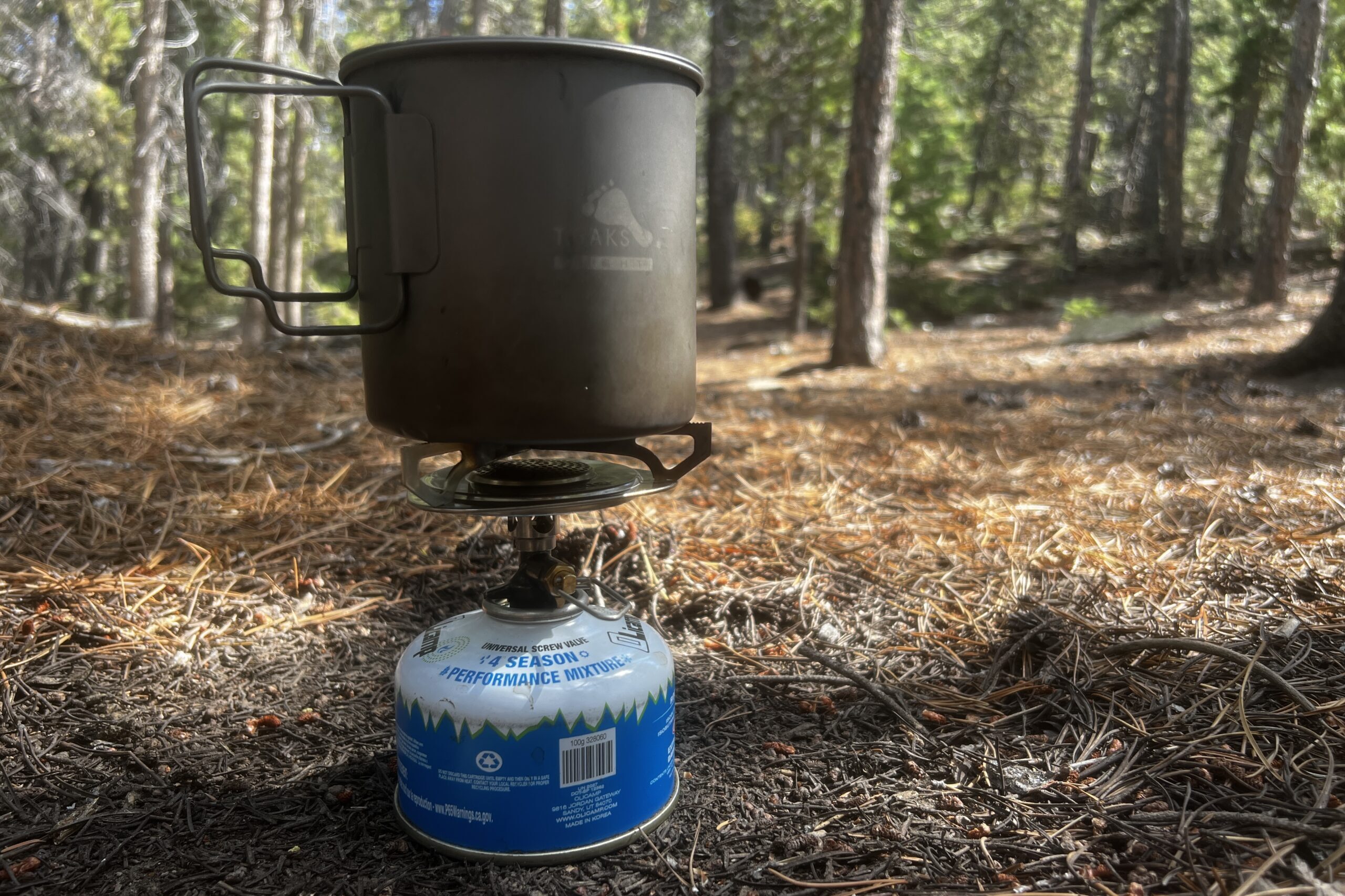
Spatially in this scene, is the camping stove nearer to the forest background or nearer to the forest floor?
the forest floor

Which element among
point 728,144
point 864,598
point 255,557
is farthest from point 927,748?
point 728,144

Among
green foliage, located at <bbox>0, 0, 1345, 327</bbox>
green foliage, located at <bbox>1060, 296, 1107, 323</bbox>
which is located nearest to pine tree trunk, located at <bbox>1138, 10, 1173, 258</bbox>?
green foliage, located at <bbox>0, 0, 1345, 327</bbox>

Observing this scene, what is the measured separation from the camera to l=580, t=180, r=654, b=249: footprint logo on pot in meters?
1.43

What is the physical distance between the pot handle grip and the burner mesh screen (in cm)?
36

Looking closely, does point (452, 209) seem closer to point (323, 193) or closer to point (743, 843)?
point (743, 843)

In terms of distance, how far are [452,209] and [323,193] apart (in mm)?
20919

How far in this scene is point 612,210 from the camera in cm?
145

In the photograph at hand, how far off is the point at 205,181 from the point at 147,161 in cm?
819

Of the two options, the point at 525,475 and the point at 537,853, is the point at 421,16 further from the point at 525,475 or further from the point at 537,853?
the point at 537,853

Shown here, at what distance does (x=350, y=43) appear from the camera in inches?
526

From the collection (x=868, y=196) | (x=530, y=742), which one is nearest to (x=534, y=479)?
(x=530, y=742)

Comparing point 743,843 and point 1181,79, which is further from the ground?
point 1181,79

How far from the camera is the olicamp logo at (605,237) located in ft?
4.66

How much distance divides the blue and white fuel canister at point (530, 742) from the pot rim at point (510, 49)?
1.00m
